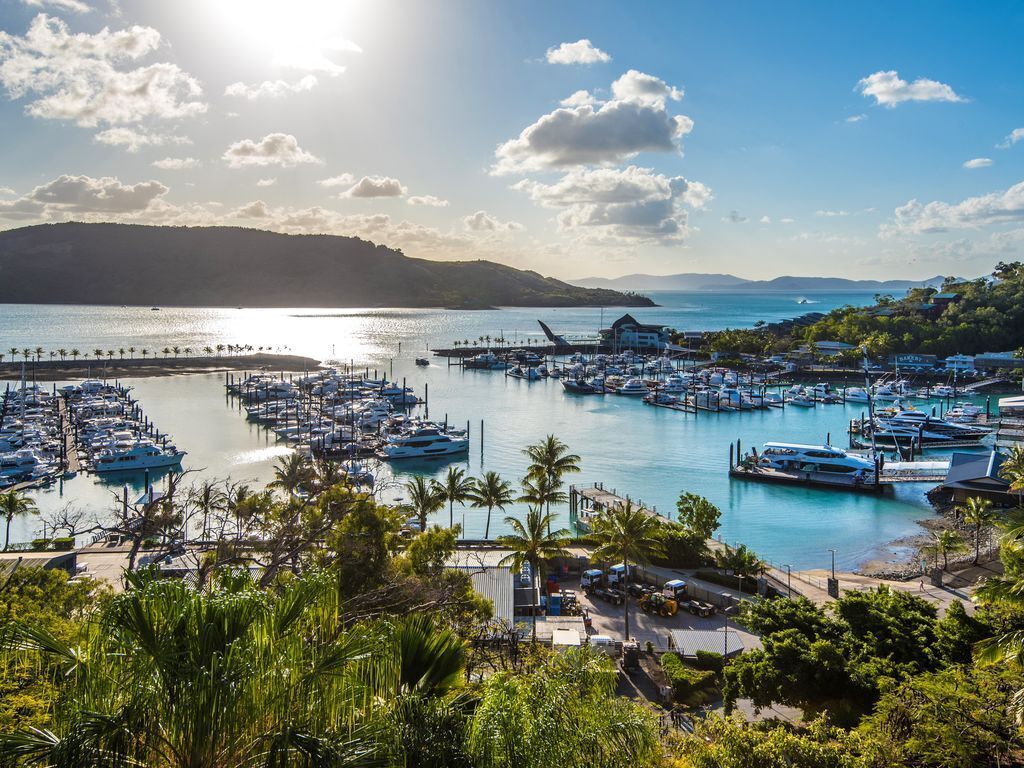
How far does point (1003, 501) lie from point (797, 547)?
458 inches

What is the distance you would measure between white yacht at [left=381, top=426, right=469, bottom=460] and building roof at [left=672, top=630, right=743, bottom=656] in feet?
120

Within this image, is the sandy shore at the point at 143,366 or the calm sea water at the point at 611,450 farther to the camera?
the sandy shore at the point at 143,366

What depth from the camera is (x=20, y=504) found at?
3030 centimetres

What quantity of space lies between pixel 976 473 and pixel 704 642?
30.6 m

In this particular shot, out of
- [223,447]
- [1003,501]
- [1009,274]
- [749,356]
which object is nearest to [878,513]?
[1003,501]

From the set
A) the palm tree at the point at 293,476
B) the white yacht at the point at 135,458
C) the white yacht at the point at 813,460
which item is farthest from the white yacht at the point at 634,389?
the palm tree at the point at 293,476

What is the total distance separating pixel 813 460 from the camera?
49.5 meters

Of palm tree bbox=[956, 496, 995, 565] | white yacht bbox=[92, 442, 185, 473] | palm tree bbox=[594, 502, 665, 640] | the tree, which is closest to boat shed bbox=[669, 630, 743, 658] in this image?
palm tree bbox=[594, 502, 665, 640]

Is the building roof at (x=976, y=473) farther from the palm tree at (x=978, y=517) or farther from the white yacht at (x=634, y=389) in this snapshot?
the white yacht at (x=634, y=389)

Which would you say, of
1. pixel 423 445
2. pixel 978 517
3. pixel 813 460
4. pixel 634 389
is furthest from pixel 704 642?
pixel 634 389

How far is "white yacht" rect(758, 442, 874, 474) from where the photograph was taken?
48.4 m

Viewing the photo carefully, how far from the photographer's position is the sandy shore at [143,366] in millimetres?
87812

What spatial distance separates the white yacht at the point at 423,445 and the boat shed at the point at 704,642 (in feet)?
120

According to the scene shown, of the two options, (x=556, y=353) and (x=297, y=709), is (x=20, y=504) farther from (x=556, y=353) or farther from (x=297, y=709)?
(x=556, y=353)
